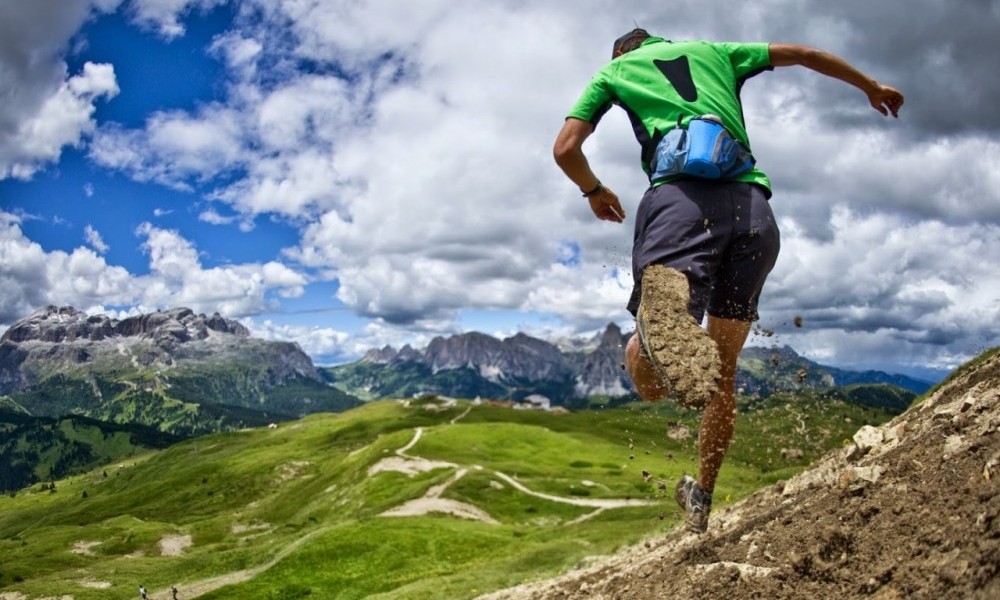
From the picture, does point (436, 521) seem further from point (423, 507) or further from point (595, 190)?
point (595, 190)

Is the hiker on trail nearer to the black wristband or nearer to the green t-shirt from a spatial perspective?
the green t-shirt

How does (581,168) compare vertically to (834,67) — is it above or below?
below

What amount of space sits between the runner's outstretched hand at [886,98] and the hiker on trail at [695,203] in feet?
0.04

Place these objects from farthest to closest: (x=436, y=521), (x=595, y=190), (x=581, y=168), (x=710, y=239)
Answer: (x=436, y=521)
(x=595, y=190)
(x=581, y=168)
(x=710, y=239)

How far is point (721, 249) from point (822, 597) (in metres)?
3.20

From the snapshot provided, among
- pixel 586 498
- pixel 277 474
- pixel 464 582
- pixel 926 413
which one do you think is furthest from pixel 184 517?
pixel 926 413

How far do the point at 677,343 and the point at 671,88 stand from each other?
2.68m

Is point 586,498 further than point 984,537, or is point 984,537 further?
point 586,498

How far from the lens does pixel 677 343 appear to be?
616 centimetres

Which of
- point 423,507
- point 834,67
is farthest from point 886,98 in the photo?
point 423,507

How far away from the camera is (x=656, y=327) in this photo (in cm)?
616

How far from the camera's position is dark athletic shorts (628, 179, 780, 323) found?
21.4ft

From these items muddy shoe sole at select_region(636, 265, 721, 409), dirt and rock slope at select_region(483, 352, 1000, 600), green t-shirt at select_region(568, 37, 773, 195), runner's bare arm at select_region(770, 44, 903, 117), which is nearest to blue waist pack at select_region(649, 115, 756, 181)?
green t-shirt at select_region(568, 37, 773, 195)

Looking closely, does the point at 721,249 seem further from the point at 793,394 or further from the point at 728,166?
the point at 793,394
